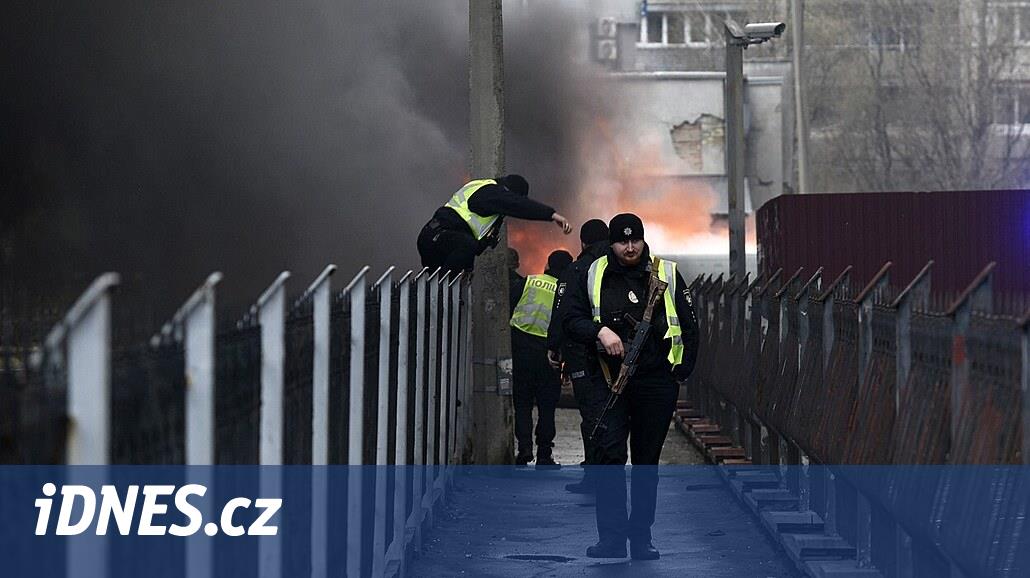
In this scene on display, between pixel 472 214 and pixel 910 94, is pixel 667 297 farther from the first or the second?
pixel 910 94

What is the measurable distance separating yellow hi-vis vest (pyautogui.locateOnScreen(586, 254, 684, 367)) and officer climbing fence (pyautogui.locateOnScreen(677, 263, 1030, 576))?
0.63 m

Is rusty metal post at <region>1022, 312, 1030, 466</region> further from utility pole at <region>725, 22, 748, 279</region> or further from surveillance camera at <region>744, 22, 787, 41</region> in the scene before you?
utility pole at <region>725, 22, 748, 279</region>

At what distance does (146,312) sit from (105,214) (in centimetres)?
1999

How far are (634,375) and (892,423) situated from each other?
2.01m

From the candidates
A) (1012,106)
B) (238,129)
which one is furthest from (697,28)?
(238,129)

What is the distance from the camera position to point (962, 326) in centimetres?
572

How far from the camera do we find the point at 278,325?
16.1 feet

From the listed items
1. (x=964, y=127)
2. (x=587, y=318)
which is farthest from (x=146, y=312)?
(x=964, y=127)

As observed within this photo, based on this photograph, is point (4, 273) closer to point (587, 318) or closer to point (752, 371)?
point (752, 371)

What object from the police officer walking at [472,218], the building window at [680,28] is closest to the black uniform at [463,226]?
the police officer walking at [472,218]

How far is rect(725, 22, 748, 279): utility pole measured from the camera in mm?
19891

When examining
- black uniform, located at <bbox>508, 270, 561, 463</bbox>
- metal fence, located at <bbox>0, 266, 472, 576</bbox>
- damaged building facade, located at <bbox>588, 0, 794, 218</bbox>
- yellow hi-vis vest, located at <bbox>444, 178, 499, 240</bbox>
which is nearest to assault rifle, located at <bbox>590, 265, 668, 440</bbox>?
metal fence, located at <bbox>0, 266, 472, 576</bbox>

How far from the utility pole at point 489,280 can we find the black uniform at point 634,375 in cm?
346

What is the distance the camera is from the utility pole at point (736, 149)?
19.9 metres
